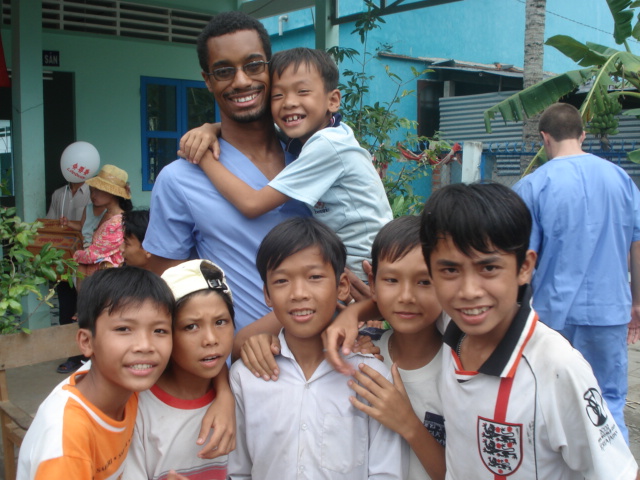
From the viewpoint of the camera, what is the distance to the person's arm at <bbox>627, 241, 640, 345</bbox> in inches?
147

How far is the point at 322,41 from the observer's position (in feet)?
21.2

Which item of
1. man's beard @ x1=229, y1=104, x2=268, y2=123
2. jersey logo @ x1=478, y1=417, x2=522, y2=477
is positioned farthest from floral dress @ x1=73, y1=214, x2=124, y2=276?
jersey logo @ x1=478, y1=417, x2=522, y2=477

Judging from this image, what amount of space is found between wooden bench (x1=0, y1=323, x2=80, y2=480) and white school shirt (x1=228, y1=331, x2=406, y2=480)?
1.43 meters

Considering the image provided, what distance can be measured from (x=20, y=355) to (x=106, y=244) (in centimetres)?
180

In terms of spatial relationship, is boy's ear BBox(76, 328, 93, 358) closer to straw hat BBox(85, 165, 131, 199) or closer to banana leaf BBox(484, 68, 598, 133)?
straw hat BBox(85, 165, 131, 199)

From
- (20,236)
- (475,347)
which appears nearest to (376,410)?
(475,347)

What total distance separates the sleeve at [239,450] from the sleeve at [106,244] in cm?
314

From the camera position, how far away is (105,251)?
4590mm

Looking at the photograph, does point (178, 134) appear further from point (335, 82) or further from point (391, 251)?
point (391, 251)

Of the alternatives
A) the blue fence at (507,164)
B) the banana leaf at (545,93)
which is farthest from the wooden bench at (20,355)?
the blue fence at (507,164)

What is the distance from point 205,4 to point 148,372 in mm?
6186

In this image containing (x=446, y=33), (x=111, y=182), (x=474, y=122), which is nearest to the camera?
(x=111, y=182)

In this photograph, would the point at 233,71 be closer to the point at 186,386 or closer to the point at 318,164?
the point at 318,164

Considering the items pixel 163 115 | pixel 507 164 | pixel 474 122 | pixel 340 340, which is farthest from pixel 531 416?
pixel 474 122
